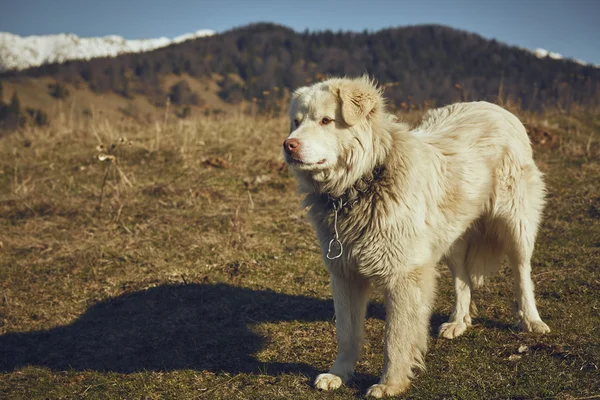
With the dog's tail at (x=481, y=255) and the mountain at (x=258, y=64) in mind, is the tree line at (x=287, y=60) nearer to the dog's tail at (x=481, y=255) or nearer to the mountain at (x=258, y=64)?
the mountain at (x=258, y=64)

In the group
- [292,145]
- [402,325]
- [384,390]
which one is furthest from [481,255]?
[292,145]

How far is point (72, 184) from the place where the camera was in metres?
9.34

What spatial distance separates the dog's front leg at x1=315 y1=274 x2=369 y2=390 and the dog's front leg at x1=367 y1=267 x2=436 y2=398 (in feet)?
0.97

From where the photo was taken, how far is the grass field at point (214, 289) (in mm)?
3994

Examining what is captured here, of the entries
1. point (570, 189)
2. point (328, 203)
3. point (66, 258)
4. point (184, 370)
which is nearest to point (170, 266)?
point (66, 258)

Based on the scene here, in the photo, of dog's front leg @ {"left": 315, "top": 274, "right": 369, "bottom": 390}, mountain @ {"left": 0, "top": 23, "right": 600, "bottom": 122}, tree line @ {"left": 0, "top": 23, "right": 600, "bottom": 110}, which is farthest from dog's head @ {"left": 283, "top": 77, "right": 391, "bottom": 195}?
tree line @ {"left": 0, "top": 23, "right": 600, "bottom": 110}

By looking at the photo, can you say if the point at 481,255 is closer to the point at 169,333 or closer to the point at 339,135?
the point at 339,135

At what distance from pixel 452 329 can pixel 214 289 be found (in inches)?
104

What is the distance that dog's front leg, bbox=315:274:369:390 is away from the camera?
382cm

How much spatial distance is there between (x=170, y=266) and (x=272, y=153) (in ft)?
12.8

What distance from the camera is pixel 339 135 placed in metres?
3.73

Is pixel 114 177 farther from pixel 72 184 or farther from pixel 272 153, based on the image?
pixel 272 153

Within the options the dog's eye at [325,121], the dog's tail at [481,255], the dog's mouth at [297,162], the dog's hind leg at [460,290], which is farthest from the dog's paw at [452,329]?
the dog's eye at [325,121]

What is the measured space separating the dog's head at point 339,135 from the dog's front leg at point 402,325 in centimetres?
82
